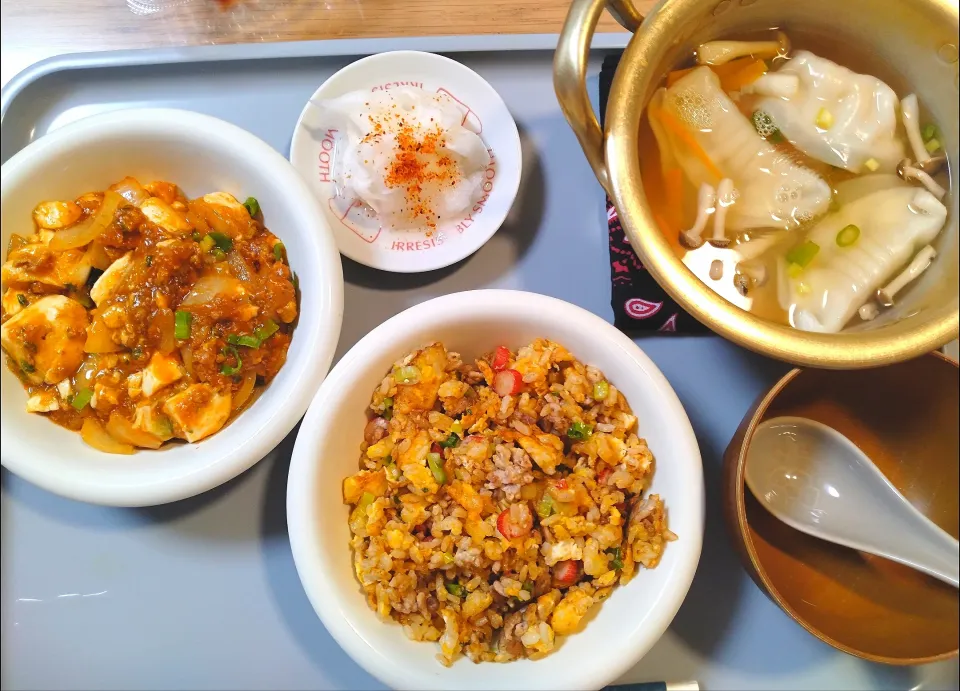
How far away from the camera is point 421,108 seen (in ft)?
4.24

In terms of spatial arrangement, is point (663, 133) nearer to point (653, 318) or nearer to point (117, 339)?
point (653, 318)

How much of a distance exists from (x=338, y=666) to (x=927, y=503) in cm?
113

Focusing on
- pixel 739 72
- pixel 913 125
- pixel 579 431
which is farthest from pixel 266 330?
pixel 913 125

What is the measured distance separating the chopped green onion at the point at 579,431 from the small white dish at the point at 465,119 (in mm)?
399

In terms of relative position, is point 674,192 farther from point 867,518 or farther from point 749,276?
point 867,518

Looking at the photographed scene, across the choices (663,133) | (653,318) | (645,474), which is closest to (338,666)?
(645,474)

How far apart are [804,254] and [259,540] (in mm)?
1094

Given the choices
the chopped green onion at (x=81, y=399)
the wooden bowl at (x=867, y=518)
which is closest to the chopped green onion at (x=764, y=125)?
the wooden bowl at (x=867, y=518)

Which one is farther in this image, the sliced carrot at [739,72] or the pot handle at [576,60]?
the sliced carrot at [739,72]

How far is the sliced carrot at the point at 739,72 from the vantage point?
112 centimetres

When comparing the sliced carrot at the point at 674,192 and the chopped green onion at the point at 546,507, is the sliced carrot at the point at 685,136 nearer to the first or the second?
the sliced carrot at the point at 674,192

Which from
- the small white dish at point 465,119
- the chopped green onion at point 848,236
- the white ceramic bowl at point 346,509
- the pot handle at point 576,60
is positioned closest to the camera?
the pot handle at point 576,60

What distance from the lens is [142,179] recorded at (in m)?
1.19

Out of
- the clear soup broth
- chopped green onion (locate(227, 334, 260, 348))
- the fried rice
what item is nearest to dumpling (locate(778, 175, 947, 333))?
the clear soup broth
